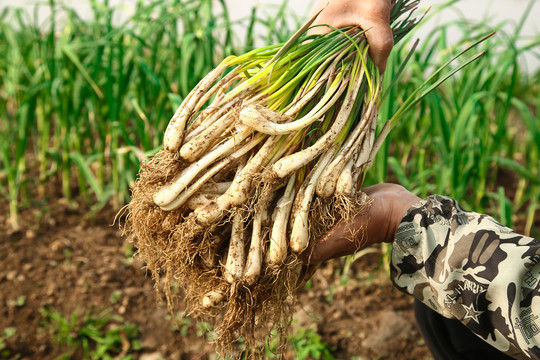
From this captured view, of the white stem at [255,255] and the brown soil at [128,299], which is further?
the brown soil at [128,299]

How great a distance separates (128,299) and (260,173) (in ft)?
3.43

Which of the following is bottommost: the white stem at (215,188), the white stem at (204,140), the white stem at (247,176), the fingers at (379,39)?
the white stem at (215,188)

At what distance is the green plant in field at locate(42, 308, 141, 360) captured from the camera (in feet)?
5.22

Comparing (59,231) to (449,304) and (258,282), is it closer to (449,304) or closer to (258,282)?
(258,282)

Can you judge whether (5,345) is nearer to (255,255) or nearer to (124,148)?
(124,148)

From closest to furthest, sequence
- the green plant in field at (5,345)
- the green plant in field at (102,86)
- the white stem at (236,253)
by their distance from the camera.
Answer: the white stem at (236,253) < the green plant in field at (5,345) < the green plant in field at (102,86)

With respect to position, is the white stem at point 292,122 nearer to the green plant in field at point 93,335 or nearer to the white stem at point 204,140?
the white stem at point 204,140

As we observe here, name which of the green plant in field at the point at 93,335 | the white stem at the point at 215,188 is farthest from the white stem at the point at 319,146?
the green plant in field at the point at 93,335

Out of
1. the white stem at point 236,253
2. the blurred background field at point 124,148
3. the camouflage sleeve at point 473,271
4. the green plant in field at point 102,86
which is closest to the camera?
the camouflage sleeve at point 473,271

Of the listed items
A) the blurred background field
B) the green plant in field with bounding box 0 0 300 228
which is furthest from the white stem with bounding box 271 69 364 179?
the green plant in field with bounding box 0 0 300 228

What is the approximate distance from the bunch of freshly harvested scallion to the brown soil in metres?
0.60

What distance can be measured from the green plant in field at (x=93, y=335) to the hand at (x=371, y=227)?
88 cm

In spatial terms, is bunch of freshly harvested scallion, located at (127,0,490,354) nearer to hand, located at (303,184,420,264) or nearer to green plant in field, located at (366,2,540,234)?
hand, located at (303,184,420,264)

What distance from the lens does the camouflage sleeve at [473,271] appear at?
865 mm
